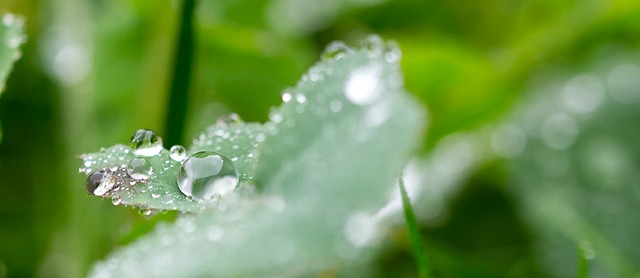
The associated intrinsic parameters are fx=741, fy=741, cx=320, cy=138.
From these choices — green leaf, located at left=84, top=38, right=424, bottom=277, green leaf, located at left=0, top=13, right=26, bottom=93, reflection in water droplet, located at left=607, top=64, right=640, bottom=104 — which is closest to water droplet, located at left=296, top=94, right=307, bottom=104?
green leaf, located at left=84, top=38, right=424, bottom=277

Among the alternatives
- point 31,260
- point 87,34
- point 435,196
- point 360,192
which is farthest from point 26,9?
point 360,192

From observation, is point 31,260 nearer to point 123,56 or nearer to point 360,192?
point 123,56

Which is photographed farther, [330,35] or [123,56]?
[330,35]

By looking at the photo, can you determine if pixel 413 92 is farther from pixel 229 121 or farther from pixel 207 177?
pixel 207 177

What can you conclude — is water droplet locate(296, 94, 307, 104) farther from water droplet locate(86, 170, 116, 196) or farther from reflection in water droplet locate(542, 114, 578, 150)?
reflection in water droplet locate(542, 114, 578, 150)

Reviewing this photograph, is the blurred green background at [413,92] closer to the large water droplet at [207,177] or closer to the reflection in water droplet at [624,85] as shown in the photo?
the reflection in water droplet at [624,85]

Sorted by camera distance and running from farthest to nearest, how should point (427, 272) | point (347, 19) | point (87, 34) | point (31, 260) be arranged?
point (347, 19) < point (87, 34) < point (31, 260) < point (427, 272)

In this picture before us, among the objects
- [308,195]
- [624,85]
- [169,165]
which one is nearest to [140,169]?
[169,165]

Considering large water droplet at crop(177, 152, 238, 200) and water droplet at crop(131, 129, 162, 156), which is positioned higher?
water droplet at crop(131, 129, 162, 156)
